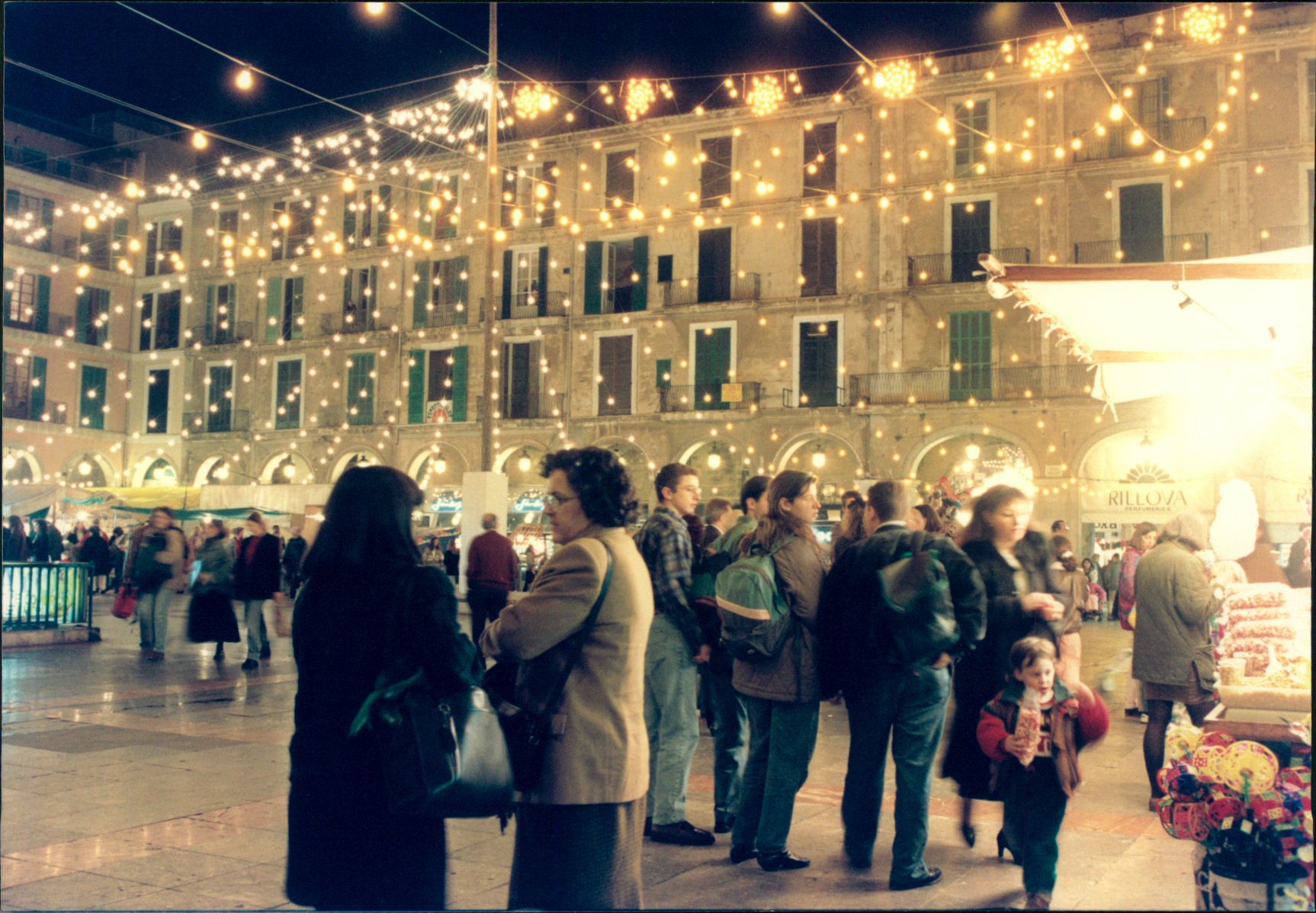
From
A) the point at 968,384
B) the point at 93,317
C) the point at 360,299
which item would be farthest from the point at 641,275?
the point at 93,317

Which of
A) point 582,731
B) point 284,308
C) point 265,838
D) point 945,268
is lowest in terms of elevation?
point 265,838

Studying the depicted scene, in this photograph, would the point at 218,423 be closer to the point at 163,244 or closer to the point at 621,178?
the point at 163,244

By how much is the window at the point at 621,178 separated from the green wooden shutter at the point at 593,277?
1232 millimetres

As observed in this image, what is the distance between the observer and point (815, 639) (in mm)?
4363

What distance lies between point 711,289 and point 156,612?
18821 mm

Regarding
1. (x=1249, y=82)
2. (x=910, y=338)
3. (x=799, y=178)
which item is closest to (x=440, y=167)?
(x=799, y=178)

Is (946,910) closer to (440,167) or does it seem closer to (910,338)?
(910,338)

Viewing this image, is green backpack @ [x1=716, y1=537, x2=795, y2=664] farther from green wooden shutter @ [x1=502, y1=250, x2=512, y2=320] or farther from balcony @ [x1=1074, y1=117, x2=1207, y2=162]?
green wooden shutter @ [x1=502, y1=250, x2=512, y2=320]

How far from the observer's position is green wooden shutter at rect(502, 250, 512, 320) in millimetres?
30594

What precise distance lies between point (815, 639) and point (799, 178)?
23963 mm

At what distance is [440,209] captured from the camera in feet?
102

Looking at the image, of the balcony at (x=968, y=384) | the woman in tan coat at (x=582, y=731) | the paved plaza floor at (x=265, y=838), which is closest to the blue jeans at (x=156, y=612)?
the paved plaza floor at (x=265, y=838)

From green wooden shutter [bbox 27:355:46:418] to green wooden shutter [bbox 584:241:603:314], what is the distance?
15.5m

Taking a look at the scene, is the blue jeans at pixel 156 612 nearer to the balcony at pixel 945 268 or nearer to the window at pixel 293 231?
the balcony at pixel 945 268
